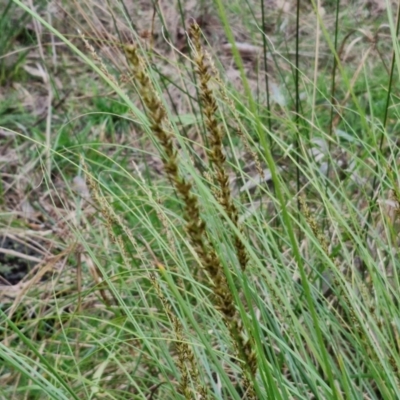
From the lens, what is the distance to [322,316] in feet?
3.69

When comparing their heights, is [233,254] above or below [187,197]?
below

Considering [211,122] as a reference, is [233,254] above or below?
below

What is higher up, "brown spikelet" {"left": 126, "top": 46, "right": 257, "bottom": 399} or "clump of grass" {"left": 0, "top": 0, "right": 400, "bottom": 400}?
"brown spikelet" {"left": 126, "top": 46, "right": 257, "bottom": 399}

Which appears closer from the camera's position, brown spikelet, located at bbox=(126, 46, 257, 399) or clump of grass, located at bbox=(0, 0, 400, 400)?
brown spikelet, located at bbox=(126, 46, 257, 399)

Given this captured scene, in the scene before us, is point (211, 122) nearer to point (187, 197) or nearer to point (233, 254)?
point (187, 197)

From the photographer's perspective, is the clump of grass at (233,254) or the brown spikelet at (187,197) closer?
the brown spikelet at (187,197)

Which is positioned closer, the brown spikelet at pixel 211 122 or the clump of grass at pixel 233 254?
the brown spikelet at pixel 211 122

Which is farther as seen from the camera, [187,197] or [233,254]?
[233,254]

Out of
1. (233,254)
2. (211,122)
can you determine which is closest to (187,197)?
(211,122)

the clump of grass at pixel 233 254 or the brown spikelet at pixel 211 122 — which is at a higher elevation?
the brown spikelet at pixel 211 122

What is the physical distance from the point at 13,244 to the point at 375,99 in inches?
58.1

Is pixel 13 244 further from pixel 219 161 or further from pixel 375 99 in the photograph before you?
pixel 219 161

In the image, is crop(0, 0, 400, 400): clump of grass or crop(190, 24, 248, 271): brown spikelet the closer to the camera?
crop(190, 24, 248, 271): brown spikelet

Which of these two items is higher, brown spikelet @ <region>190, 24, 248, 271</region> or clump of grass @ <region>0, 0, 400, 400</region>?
brown spikelet @ <region>190, 24, 248, 271</region>
